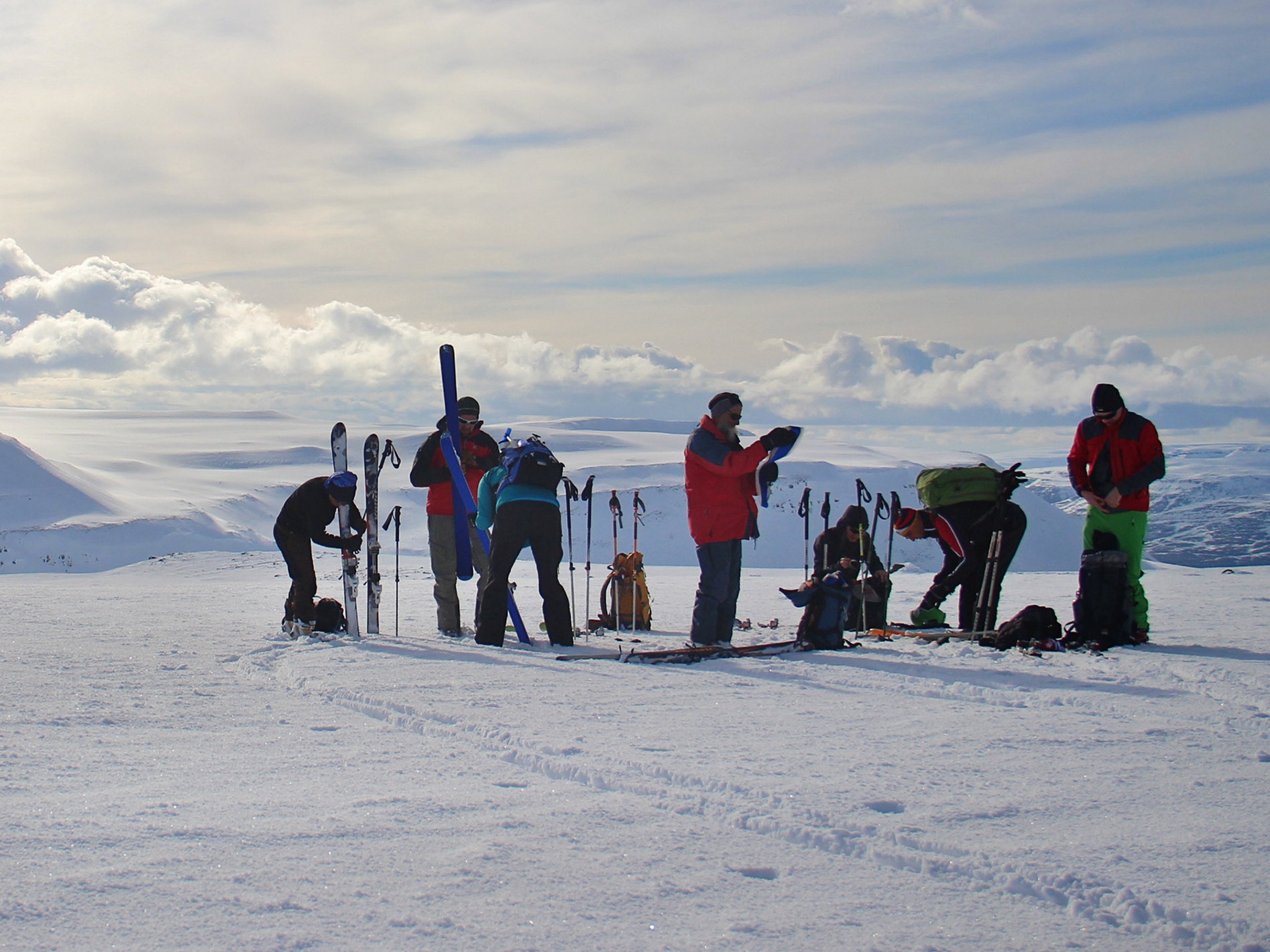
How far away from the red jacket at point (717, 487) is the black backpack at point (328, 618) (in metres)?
3.05

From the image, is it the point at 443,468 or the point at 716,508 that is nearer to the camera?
the point at 716,508

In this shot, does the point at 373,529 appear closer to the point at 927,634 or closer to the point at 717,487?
the point at 717,487

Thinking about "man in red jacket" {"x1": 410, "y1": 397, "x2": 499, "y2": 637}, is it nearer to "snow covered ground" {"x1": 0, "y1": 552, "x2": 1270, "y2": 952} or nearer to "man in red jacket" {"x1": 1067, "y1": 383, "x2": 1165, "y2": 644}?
"snow covered ground" {"x1": 0, "y1": 552, "x2": 1270, "y2": 952}

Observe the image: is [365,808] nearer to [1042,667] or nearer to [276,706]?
[276,706]

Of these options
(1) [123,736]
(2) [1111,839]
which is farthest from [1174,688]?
(1) [123,736]

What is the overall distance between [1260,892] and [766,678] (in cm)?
333

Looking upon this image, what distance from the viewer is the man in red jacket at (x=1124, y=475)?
6750 mm

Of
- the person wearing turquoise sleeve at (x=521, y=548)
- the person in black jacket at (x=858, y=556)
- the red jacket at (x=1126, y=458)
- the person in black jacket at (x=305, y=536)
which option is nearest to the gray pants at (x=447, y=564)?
the person in black jacket at (x=305, y=536)

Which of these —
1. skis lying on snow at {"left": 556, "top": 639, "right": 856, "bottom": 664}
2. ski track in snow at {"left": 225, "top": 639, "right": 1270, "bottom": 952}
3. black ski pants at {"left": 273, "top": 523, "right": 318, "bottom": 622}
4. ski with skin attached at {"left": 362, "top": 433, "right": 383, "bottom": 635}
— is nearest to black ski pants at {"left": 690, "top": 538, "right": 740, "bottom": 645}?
skis lying on snow at {"left": 556, "top": 639, "right": 856, "bottom": 664}

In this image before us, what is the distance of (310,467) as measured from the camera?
2165 inches

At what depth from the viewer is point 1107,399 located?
269 inches

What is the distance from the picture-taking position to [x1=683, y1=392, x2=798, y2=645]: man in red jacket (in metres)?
6.75

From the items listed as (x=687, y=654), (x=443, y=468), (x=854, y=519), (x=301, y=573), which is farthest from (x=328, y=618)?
(x=854, y=519)

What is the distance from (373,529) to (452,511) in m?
0.61
